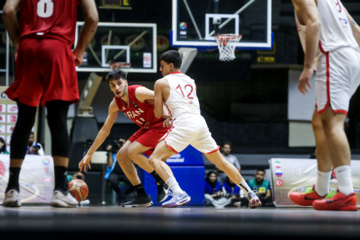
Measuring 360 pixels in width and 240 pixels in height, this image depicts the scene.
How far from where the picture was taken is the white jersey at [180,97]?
6000 mm

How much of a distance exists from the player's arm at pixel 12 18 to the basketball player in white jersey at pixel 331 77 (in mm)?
2023

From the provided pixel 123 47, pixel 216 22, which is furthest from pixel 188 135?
pixel 123 47

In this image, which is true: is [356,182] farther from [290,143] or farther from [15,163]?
[290,143]

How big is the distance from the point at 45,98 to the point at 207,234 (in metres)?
2.37

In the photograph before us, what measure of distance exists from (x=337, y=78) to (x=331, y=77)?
44 mm

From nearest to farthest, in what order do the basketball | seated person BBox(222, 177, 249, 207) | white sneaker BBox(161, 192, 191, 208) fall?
1. white sneaker BBox(161, 192, 191, 208)
2. the basketball
3. seated person BBox(222, 177, 249, 207)

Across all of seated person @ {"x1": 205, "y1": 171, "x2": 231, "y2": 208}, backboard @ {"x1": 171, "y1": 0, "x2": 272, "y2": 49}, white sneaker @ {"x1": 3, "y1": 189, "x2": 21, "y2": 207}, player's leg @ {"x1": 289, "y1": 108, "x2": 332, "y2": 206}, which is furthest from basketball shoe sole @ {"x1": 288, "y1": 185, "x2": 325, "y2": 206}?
backboard @ {"x1": 171, "y1": 0, "x2": 272, "y2": 49}

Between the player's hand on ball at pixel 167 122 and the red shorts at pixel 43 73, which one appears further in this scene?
the player's hand on ball at pixel 167 122

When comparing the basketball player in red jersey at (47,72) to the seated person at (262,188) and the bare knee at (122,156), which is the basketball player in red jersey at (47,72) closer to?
the bare knee at (122,156)

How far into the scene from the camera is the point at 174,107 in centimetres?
602

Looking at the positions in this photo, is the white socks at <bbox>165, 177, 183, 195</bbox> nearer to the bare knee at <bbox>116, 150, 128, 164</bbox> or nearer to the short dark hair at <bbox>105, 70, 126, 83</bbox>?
the bare knee at <bbox>116, 150, 128, 164</bbox>

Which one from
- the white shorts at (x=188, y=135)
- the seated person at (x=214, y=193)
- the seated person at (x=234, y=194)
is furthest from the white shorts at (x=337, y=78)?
the seated person at (x=214, y=193)

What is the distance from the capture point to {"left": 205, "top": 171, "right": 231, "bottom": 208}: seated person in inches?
460

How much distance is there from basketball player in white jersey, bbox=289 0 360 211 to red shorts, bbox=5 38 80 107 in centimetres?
167
